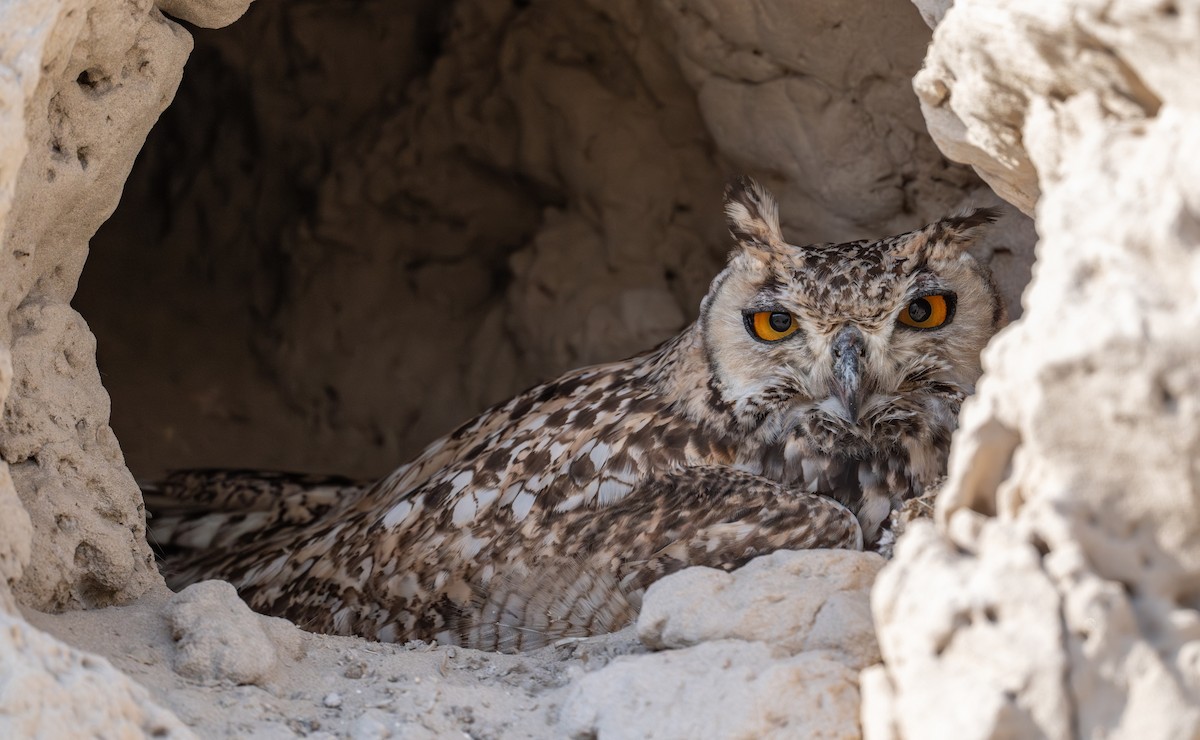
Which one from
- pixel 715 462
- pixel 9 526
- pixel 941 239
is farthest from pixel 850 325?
pixel 9 526

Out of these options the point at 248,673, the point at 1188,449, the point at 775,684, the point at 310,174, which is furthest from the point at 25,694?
the point at 310,174

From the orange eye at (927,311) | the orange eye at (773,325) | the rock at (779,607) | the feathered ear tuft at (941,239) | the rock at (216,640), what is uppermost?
the feathered ear tuft at (941,239)

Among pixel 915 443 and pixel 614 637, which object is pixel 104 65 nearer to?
pixel 614 637

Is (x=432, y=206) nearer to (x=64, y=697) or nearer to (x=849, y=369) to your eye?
(x=849, y=369)

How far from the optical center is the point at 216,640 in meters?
2.01

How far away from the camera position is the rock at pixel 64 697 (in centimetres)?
151

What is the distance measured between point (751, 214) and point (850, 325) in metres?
0.41

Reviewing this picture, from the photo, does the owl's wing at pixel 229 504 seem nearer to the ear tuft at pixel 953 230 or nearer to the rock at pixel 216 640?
the rock at pixel 216 640

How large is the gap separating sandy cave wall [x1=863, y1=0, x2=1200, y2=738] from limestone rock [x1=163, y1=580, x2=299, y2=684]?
1.01 metres

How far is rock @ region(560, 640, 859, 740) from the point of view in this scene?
1810mm

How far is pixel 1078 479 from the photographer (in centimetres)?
150

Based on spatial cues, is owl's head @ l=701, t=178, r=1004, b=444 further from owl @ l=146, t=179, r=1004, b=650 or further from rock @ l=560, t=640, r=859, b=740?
rock @ l=560, t=640, r=859, b=740

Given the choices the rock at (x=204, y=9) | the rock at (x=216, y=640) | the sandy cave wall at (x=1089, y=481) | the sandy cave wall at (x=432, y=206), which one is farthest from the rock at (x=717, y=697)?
the sandy cave wall at (x=432, y=206)

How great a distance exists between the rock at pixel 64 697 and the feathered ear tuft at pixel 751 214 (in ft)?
5.99
